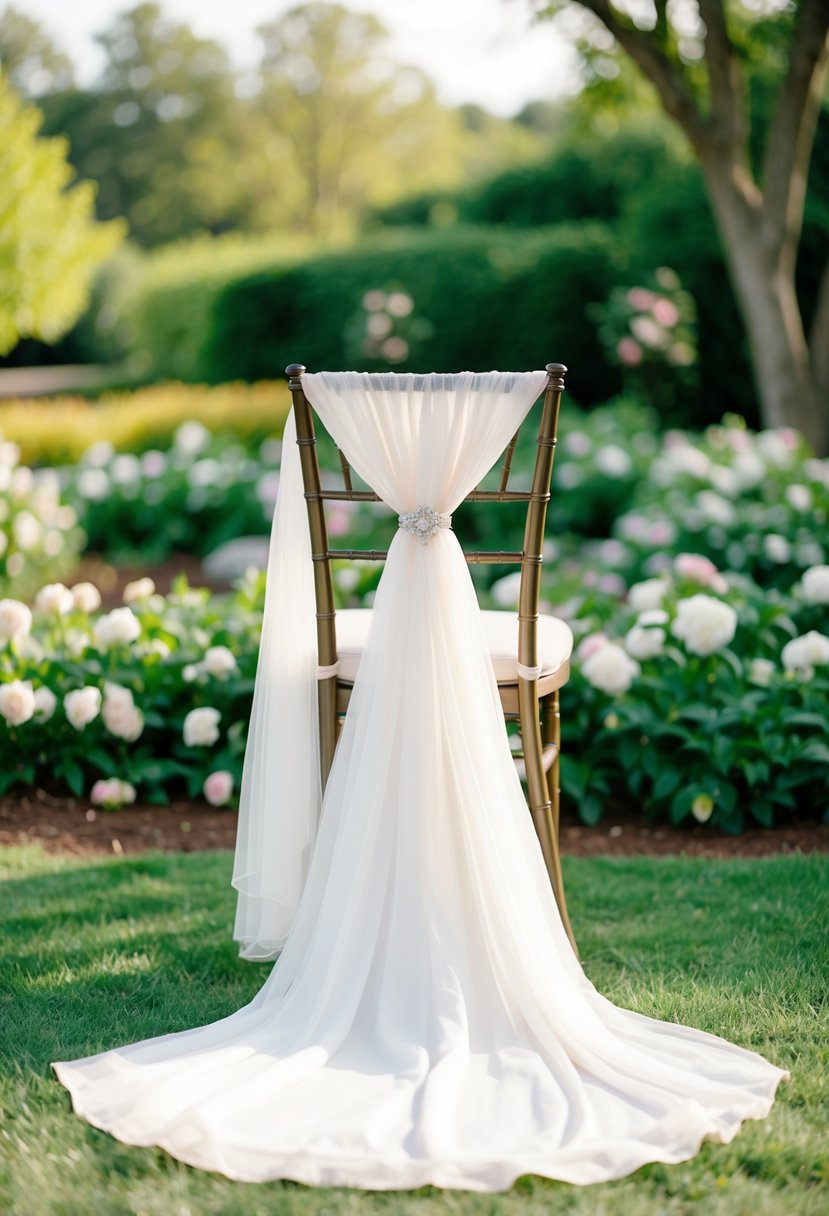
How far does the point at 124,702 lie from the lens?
405 centimetres

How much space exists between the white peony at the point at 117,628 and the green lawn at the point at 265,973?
32.6 inches

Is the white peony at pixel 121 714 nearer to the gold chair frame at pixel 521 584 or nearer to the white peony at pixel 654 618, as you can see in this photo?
the gold chair frame at pixel 521 584

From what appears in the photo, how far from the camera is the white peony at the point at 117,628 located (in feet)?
13.8

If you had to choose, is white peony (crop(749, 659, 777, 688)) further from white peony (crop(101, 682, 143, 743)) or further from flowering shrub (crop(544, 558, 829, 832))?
white peony (crop(101, 682, 143, 743))

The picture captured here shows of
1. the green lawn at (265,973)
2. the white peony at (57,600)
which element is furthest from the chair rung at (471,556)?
the white peony at (57,600)

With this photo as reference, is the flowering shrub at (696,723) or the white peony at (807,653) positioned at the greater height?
the white peony at (807,653)

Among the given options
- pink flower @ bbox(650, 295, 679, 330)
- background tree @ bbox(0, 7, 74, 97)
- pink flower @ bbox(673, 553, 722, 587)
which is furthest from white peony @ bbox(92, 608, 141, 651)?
background tree @ bbox(0, 7, 74, 97)

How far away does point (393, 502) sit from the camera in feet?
8.71

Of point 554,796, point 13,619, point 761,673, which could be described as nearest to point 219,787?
point 13,619

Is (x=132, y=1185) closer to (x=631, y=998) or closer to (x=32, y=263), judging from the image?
(x=631, y=998)

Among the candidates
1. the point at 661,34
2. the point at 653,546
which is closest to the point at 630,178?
the point at 661,34

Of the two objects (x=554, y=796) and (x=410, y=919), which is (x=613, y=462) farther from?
(x=410, y=919)

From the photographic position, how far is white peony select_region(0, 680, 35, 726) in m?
3.92

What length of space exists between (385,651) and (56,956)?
1.16 m
